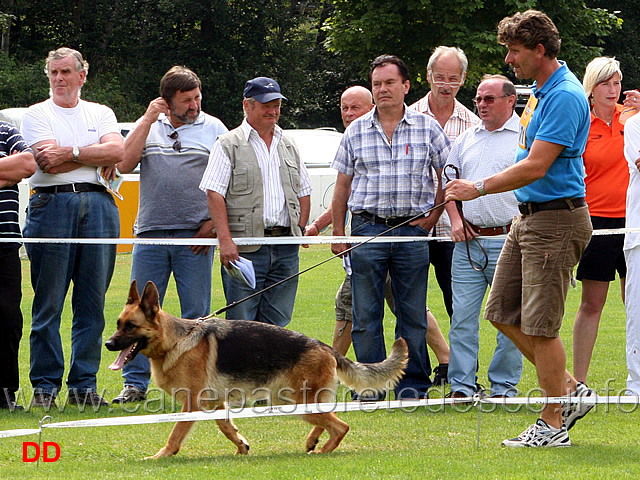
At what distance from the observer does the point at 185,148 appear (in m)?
7.23

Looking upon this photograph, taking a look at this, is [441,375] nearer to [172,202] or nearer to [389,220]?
[389,220]

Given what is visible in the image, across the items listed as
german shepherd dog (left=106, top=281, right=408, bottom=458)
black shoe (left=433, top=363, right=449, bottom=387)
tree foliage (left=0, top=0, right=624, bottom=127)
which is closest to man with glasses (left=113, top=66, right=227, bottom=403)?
german shepherd dog (left=106, top=281, right=408, bottom=458)

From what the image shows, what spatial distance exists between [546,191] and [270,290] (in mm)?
2414

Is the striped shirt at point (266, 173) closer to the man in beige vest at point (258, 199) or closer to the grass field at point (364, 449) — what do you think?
the man in beige vest at point (258, 199)

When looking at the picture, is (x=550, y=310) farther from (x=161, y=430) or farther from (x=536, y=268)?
(x=161, y=430)

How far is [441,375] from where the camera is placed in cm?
788

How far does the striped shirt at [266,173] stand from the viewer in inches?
265

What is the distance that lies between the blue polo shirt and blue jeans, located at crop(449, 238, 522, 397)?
162cm

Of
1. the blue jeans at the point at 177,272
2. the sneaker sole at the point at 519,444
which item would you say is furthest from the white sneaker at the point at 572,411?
the blue jeans at the point at 177,272

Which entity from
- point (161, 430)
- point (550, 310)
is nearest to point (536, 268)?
point (550, 310)

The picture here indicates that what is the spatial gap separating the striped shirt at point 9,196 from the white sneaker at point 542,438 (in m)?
3.58

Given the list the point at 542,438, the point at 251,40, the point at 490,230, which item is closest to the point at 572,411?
the point at 542,438

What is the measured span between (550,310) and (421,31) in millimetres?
A: 27907

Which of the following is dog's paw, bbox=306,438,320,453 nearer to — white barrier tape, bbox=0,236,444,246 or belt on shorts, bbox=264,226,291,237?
white barrier tape, bbox=0,236,444,246
